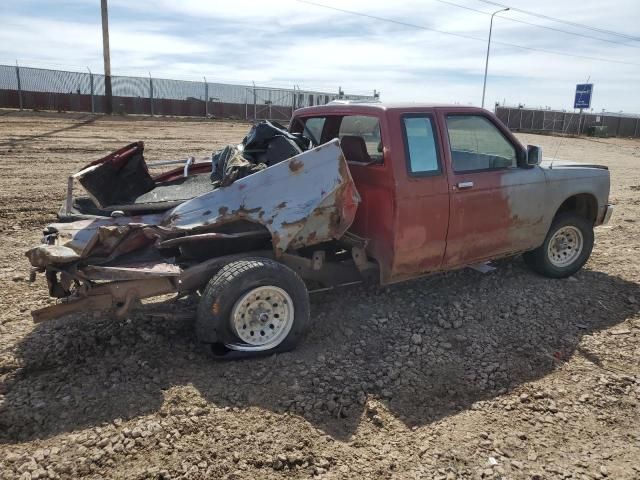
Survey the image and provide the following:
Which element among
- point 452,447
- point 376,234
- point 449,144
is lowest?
point 452,447

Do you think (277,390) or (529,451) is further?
(277,390)

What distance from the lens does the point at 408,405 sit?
11.3ft

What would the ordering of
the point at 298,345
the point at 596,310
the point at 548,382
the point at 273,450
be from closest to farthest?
the point at 273,450 → the point at 548,382 → the point at 298,345 → the point at 596,310

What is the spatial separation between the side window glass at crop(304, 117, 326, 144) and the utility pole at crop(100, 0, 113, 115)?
86.2ft

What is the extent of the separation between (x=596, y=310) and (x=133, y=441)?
14.1 feet

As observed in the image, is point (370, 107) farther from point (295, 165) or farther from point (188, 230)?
point (188, 230)

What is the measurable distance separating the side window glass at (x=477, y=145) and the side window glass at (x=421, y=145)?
0.21 metres

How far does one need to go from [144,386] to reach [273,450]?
109 centimetres

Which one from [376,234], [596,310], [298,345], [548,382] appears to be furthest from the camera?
[596,310]

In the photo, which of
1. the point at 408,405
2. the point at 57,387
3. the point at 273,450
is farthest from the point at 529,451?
the point at 57,387

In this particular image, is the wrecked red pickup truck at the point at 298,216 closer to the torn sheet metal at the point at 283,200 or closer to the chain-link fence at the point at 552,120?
the torn sheet metal at the point at 283,200

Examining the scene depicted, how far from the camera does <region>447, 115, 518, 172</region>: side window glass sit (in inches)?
181

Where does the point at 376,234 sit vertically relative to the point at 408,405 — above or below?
above

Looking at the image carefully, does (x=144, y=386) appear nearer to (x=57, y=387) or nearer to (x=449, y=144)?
(x=57, y=387)
